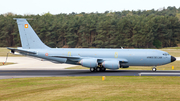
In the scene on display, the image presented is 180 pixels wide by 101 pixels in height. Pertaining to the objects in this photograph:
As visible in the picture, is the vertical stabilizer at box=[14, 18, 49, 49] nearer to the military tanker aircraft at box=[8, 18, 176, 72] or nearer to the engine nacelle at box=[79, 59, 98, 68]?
the military tanker aircraft at box=[8, 18, 176, 72]

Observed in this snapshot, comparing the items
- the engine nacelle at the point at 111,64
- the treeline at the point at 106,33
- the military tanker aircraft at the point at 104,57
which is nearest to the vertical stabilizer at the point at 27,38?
the military tanker aircraft at the point at 104,57

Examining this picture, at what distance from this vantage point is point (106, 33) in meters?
133

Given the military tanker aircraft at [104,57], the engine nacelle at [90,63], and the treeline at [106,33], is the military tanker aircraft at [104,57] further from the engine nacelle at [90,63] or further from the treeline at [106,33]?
the treeline at [106,33]

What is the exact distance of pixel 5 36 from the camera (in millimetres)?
139875

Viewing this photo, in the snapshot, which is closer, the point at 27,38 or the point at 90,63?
the point at 90,63

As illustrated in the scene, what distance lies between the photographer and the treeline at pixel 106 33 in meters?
126

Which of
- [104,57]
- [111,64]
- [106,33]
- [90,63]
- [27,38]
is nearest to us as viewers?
[111,64]

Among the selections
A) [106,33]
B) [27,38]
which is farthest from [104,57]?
[106,33]

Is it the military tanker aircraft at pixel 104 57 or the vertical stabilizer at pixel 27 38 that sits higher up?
the vertical stabilizer at pixel 27 38

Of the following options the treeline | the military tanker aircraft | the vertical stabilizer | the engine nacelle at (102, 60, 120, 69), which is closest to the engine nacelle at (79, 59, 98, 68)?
the military tanker aircraft

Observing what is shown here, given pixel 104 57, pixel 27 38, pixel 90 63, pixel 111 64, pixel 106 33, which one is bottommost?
pixel 111 64

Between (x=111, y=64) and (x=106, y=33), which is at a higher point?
(x=106, y=33)

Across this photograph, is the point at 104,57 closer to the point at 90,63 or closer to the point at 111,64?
the point at 111,64

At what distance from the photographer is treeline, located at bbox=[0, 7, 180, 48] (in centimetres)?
12625
